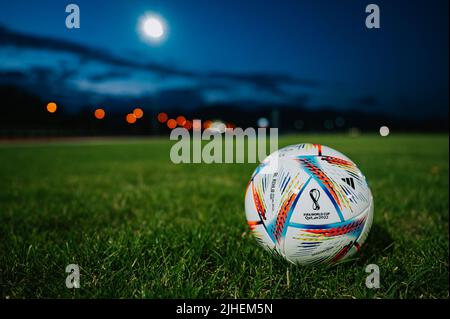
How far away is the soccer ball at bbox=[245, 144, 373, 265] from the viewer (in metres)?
2.04

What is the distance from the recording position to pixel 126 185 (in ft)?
18.6

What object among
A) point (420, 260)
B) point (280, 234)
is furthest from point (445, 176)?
point (280, 234)

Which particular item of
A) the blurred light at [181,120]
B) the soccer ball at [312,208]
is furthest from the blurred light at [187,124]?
the soccer ball at [312,208]

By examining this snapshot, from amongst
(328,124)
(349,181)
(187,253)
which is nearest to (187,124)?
(328,124)

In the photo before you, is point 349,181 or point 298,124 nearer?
point 349,181

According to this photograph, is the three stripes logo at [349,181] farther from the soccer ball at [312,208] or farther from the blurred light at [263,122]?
the blurred light at [263,122]

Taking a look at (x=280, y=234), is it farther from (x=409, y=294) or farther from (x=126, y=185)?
(x=126, y=185)

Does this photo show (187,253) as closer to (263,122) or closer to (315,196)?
(315,196)

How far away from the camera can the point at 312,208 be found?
2.04 metres

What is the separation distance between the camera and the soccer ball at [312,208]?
204 centimetres

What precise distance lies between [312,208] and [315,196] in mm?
90

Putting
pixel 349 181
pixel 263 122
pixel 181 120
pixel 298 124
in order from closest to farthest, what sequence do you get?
pixel 349 181 → pixel 181 120 → pixel 263 122 → pixel 298 124

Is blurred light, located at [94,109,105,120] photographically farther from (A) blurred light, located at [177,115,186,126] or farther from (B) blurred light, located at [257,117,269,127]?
(B) blurred light, located at [257,117,269,127]

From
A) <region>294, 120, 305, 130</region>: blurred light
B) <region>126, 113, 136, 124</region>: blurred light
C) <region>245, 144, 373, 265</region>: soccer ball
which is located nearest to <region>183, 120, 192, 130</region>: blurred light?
<region>126, 113, 136, 124</region>: blurred light
